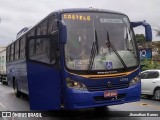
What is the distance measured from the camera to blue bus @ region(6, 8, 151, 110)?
9516 mm

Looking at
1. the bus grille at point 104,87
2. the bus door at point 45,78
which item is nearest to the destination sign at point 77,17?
the bus door at point 45,78

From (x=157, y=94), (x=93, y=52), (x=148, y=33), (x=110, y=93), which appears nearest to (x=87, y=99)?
(x=110, y=93)

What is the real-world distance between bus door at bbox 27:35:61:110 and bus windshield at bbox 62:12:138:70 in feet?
2.04

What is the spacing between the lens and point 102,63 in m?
9.79

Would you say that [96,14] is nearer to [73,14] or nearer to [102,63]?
[73,14]

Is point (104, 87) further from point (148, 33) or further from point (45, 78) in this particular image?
point (148, 33)

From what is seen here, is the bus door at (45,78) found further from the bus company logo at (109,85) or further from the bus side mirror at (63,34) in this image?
the bus company logo at (109,85)

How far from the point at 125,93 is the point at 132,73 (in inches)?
24.4

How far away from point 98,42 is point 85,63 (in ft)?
2.46

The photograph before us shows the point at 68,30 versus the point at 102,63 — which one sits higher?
the point at 68,30

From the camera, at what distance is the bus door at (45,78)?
9.87 m

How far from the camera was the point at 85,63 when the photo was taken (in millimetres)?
9633

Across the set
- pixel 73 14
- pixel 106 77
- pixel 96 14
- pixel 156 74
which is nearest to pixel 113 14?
pixel 96 14

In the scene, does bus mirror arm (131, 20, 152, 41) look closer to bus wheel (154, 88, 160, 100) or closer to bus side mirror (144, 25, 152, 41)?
bus side mirror (144, 25, 152, 41)
